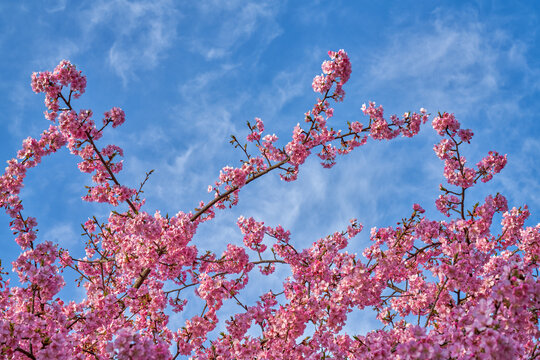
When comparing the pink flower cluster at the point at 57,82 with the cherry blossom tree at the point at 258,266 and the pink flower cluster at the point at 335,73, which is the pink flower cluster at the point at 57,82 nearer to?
the cherry blossom tree at the point at 258,266

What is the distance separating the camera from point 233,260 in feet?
35.6

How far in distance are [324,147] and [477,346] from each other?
7204 mm

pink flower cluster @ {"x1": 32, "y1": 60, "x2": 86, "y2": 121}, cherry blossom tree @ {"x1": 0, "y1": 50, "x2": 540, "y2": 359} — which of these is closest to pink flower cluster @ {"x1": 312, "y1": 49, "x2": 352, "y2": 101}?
cherry blossom tree @ {"x1": 0, "y1": 50, "x2": 540, "y2": 359}

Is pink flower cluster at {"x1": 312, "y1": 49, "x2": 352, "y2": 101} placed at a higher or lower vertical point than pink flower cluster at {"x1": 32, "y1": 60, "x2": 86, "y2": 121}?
lower

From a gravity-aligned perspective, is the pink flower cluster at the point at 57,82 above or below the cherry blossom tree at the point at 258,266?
above

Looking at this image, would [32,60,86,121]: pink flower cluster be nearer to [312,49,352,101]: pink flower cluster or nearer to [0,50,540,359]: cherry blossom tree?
[0,50,540,359]: cherry blossom tree

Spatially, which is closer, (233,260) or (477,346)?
(477,346)

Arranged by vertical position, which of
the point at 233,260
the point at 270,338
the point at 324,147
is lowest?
the point at 270,338

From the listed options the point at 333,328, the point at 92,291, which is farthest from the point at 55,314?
the point at 333,328

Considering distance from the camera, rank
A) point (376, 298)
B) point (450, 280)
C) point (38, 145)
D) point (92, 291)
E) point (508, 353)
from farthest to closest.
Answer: point (376, 298) → point (92, 291) → point (38, 145) → point (450, 280) → point (508, 353)

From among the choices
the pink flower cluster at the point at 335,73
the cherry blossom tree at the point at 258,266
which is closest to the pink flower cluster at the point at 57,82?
the cherry blossom tree at the point at 258,266

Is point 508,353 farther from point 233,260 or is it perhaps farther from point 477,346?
point 233,260

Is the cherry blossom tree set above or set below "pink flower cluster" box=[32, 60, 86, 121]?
below

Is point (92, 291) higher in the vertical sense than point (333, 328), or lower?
higher
